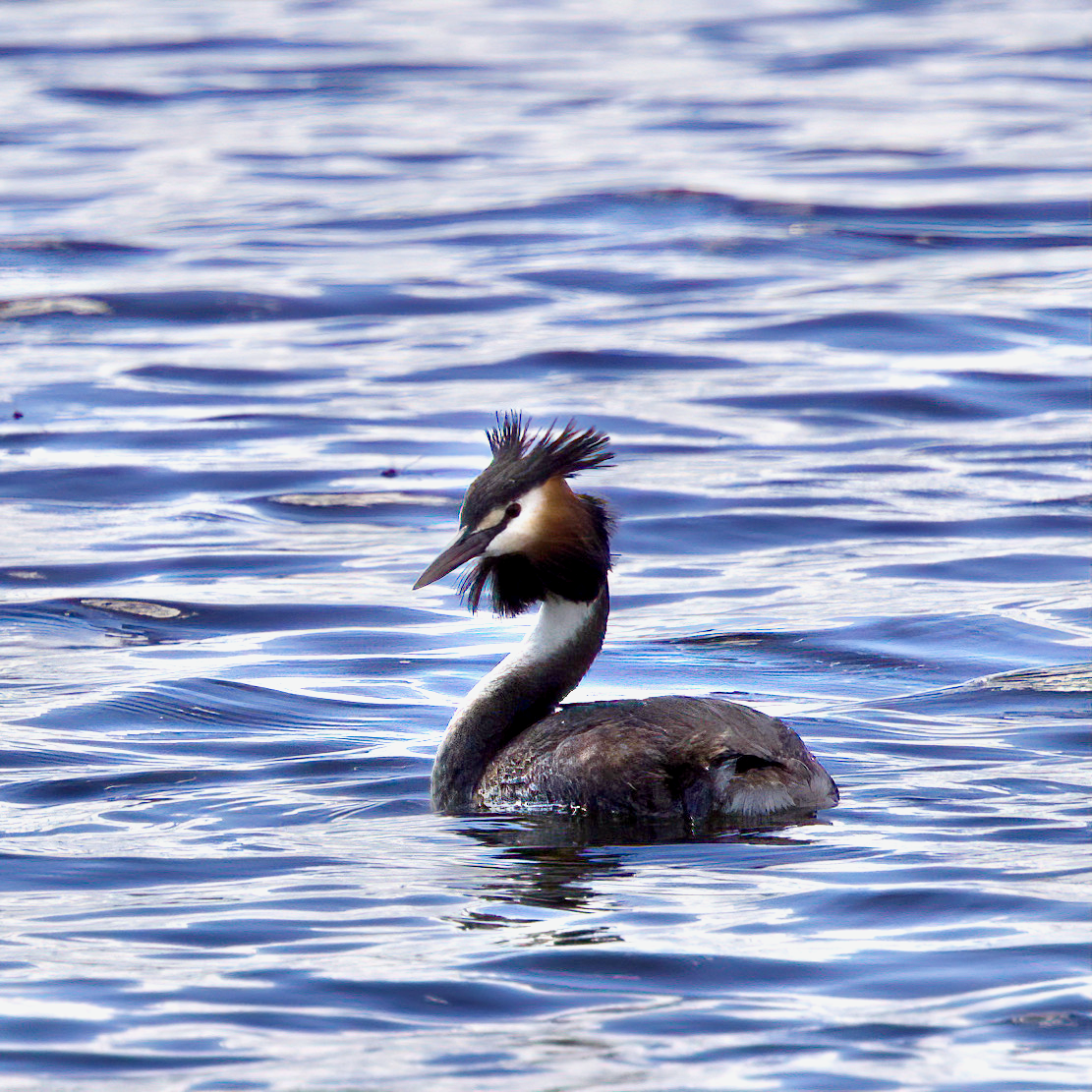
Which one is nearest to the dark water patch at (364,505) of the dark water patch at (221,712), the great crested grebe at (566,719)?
the dark water patch at (221,712)

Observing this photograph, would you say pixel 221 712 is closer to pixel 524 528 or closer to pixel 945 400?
pixel 524 528

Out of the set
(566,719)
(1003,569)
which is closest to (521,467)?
(566,719)

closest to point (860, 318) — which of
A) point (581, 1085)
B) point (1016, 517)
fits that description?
point (1016, 517)

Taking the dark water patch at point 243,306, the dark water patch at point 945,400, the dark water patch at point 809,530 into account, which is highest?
the dark water patch at point 243,306

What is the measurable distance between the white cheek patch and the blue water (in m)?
0.91

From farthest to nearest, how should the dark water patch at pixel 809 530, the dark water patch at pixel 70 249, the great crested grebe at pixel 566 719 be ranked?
1. the dark water patch at pixel 70 249
2. the dark water patch at pixel 809 530
3. the great crested grebe at pixel 566 719

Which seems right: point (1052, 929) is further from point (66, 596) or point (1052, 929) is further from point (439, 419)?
point (439, 419)

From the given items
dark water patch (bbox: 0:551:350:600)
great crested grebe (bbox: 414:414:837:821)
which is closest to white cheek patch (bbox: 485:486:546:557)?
great crested grebe (bbox: 414:414:837:821)

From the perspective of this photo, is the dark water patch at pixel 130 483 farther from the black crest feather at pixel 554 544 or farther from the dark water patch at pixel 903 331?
the black crest feather at pixel 554 544

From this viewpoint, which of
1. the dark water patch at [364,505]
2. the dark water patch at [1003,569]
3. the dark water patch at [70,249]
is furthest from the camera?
the dark water patch at [70,249]

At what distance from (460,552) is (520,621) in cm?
340

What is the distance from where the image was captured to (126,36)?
32938 millimetres

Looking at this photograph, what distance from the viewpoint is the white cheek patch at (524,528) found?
7.70 metres

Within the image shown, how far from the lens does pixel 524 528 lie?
25.3 feet
